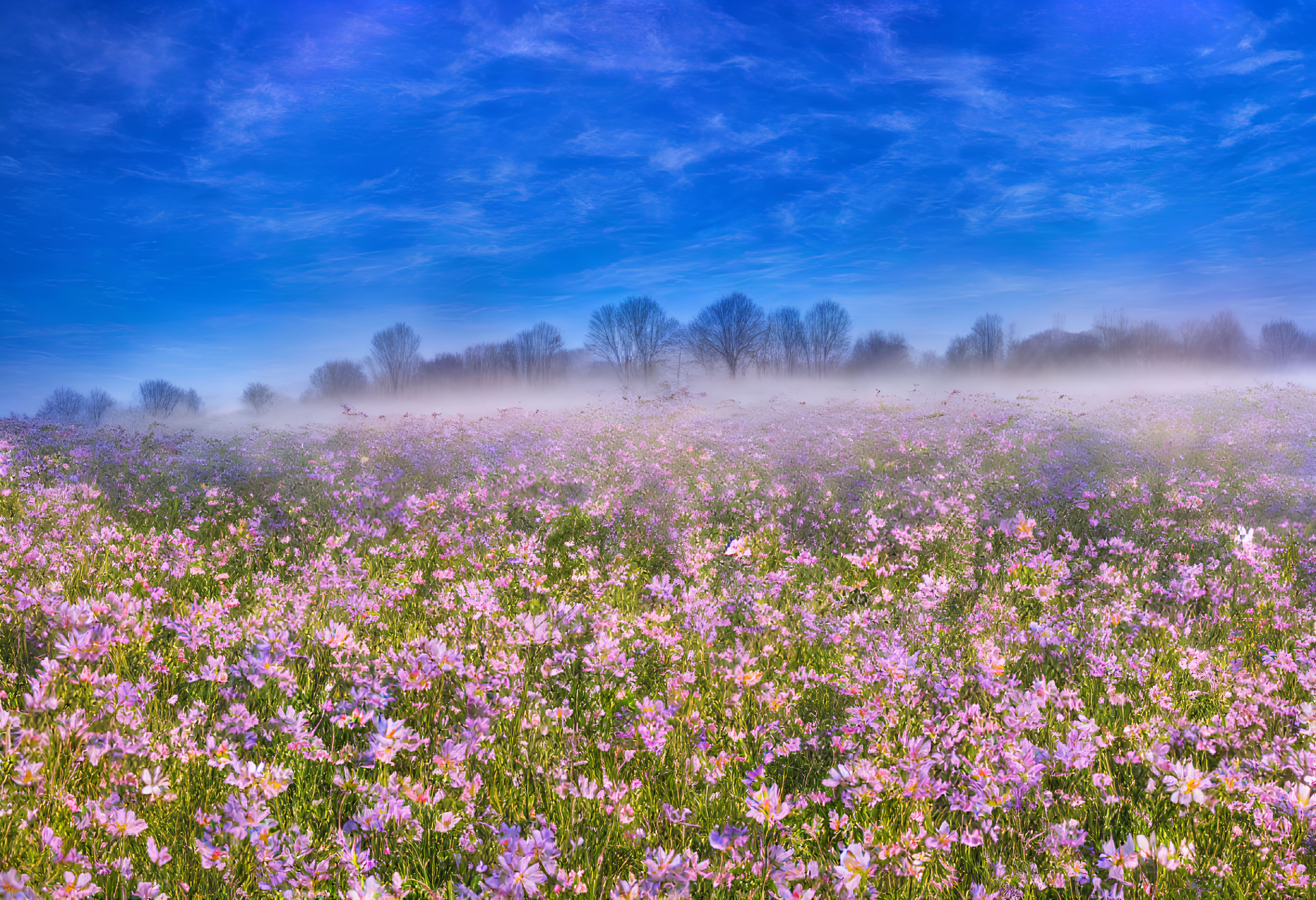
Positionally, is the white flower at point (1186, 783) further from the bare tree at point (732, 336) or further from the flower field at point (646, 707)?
the bare tree at point (732, 336)

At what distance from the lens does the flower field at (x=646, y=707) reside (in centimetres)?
234

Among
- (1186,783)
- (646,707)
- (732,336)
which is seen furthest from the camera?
(732,336)

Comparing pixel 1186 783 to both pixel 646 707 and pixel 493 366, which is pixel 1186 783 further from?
pixel 493 366

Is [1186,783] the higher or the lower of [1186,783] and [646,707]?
the lower

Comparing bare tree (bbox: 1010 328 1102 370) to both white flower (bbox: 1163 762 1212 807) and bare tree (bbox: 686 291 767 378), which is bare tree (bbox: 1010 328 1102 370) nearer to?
bare tree (bbox: 686 291 767 378)

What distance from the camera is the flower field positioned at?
234cm

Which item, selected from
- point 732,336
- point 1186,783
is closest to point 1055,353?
point 732,336

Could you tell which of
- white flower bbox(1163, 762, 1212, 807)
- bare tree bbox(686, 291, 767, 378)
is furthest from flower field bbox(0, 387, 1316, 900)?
bare tree bbox(686, 291, 767, 378)

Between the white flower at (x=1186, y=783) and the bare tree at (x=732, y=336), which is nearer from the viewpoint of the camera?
the white flower at (x=1186, y=783)

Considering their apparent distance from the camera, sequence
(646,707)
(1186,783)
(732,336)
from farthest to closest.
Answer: (732,336) → (646,707) → (1186,783)

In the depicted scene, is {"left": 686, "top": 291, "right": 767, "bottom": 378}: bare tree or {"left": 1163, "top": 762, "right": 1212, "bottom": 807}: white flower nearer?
{"left": 1163, "top": 762, "right": 1212, "bottom": 807}: white flower

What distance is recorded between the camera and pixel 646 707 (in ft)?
10.2

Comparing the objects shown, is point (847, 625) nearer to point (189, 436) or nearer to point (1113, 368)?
point (189, 436)

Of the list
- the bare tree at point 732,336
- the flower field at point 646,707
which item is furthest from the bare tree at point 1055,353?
the flower field at point 646,707
